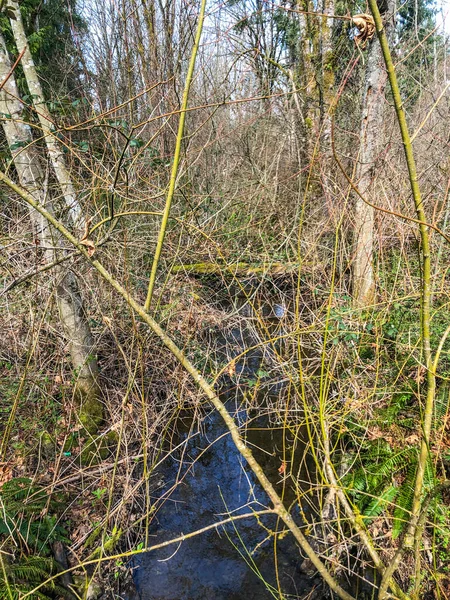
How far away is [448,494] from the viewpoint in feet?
9.59

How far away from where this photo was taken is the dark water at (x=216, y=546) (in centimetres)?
301

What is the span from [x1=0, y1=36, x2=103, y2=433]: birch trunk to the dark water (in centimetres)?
112

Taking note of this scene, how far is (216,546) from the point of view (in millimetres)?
3350

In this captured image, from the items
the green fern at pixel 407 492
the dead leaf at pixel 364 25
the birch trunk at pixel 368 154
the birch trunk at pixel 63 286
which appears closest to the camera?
the dead leaf at pixel 364 25

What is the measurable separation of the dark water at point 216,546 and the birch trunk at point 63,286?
3.67 ft

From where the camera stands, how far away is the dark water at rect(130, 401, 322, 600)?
9.88 feet

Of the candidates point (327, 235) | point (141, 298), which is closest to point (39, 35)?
point (141, 298)

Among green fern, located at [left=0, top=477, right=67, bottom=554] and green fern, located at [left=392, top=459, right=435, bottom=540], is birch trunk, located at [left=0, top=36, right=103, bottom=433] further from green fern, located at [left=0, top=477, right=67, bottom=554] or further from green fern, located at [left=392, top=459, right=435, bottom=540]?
green fern, located at [left=392, top=459, right=435, bottom=540]

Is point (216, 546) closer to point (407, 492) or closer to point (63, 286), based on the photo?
point (407, 492)

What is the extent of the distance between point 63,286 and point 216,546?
2.74 m

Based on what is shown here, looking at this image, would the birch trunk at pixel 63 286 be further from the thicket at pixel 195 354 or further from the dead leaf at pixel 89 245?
the dead leaf at pixel 89 245

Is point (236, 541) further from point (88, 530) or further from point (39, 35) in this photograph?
point (39, 35)

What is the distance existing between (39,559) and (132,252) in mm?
3286

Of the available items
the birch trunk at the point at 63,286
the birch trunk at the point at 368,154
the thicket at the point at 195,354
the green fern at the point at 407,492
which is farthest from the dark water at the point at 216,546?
the birch trunk at the point at 368,154
